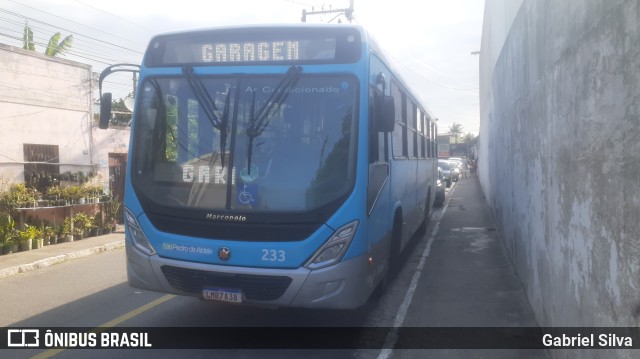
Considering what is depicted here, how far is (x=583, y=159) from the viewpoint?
11.7ft

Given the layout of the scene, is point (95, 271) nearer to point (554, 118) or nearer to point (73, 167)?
point (73, 167)

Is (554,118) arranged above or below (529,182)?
above

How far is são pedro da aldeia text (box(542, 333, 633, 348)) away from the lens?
2870 mm

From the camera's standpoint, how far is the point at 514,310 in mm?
6316

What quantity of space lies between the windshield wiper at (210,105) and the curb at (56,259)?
20.1 feet

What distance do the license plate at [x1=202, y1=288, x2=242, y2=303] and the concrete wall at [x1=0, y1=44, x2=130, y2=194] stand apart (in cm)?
1005

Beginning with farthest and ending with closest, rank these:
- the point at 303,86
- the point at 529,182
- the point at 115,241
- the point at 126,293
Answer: the point at 115,241 → the point at 126,293 → the point at 529,182 → the point at 303,86

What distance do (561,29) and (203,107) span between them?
3.35 meters

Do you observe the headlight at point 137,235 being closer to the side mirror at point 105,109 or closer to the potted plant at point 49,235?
the side mirror at point 105,109

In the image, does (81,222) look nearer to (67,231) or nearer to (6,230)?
(67,231)

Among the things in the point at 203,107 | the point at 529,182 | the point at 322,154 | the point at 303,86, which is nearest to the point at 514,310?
the point at 529,182

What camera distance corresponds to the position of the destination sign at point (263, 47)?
4.99 m

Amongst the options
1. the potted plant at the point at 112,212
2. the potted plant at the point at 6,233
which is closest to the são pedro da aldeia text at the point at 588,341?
the potted plant at the point at 6,233

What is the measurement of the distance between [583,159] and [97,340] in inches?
194
